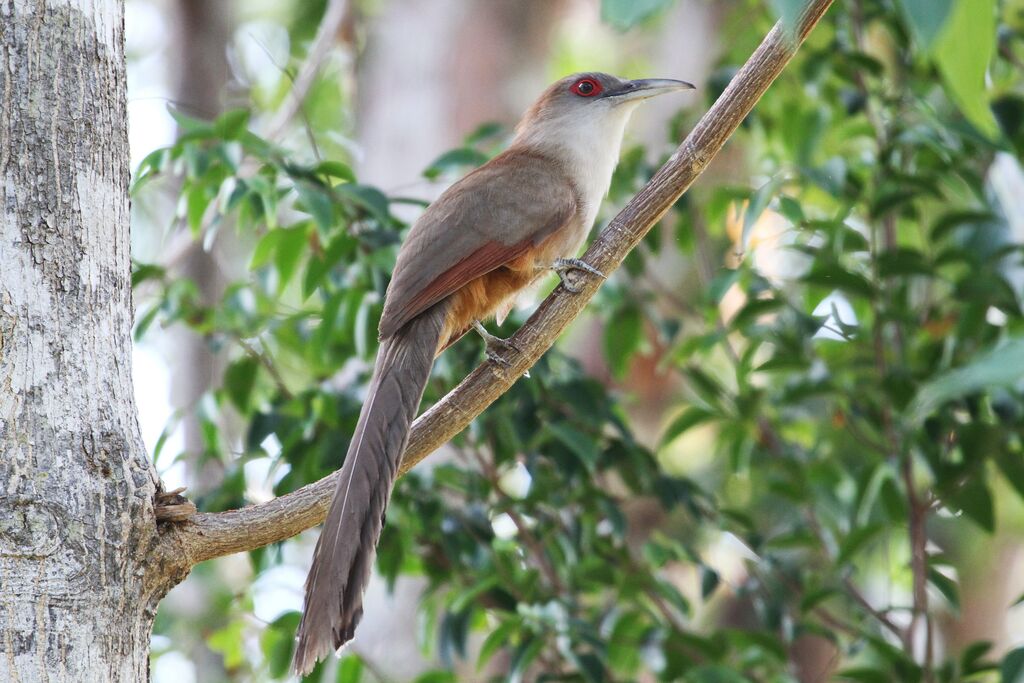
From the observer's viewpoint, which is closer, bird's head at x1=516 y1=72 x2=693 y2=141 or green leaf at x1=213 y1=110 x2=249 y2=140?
green leaf at x1=213 y1=110 x2=249 y2=140

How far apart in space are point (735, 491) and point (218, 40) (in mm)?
4102

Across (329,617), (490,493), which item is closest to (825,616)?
(490,493)

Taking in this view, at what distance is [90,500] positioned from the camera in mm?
1891

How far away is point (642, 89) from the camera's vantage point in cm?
391

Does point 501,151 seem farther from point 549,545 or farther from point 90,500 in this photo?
point 90,500

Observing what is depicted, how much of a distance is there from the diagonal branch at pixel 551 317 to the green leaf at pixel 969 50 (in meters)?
1.45

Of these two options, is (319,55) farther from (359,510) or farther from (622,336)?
(359,510)

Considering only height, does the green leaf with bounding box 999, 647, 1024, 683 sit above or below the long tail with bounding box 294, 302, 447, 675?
below

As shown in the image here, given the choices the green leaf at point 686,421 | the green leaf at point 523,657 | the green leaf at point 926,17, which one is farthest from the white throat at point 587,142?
the green leaf at point 926,17

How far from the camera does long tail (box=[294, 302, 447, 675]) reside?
211cm

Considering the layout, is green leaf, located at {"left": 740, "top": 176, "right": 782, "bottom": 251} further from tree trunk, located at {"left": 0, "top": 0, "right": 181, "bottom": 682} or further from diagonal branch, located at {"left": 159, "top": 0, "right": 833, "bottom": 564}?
tree trunk, located at {"left": 0, "top": 0, "right": 181, "bottom": 682}

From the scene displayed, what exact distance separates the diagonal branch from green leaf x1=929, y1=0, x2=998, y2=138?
1.45 m

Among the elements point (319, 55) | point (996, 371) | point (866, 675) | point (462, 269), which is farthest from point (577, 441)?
point (319, 55)

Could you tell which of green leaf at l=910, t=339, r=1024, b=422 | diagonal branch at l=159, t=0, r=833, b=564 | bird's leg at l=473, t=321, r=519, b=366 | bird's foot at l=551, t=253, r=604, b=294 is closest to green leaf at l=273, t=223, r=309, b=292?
bird's leg at l=473, t=321, r=519, b=366
